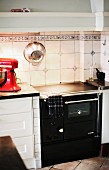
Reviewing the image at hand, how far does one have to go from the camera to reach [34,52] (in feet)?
10.5

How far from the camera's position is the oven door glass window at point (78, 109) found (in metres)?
3.02

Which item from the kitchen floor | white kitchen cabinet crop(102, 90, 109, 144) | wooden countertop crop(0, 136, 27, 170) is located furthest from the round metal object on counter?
wooden countertop crop(0, 136, 27, 170)

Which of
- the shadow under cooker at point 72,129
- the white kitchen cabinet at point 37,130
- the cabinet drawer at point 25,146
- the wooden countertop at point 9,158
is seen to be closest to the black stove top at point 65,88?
the shadow under cooker at point 72,129

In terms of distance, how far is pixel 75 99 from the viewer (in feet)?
9.87

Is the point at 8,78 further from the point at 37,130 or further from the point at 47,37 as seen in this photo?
the point at 47,37

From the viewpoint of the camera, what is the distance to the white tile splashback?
329cm

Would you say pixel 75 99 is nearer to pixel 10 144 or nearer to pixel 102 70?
pixel 102 70

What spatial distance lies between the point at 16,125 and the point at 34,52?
895mm

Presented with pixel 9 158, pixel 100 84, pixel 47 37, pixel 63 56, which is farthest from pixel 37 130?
pixel 9 158

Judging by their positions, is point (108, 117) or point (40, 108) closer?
point (40, 108)

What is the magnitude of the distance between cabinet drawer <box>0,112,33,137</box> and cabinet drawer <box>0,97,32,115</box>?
5 centimetres

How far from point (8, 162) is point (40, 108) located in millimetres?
1548

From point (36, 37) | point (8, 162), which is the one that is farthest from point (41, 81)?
point (8, 162)

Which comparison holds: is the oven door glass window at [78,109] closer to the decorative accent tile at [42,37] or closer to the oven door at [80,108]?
the oven door at [80,108]
